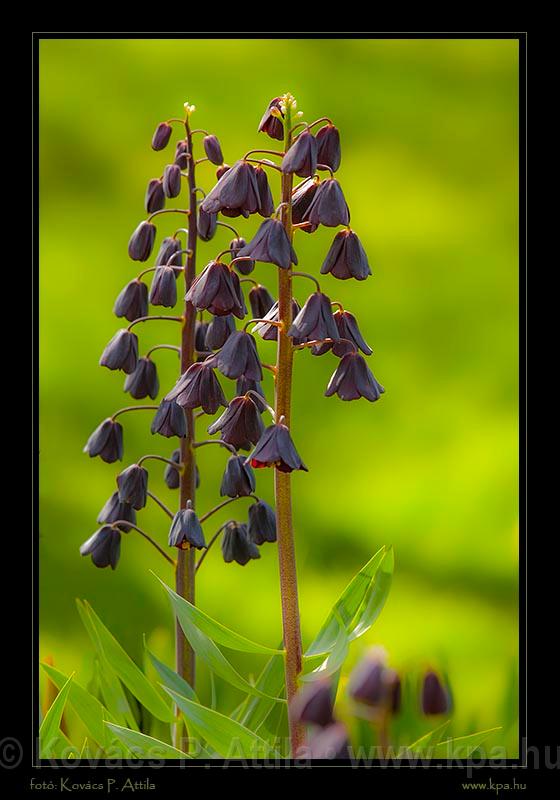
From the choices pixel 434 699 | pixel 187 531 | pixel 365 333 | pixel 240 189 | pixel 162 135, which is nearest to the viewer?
pixel 434 699

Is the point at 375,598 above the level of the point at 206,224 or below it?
below

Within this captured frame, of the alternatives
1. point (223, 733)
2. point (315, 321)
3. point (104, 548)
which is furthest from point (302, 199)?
point (223, 733)

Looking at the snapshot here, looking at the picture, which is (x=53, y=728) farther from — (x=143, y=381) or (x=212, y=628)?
(x=143, y=381)

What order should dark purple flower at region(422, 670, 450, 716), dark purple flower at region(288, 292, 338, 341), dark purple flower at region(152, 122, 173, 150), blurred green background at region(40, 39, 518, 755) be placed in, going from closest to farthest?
1. dark purple flower at region(422, 670, 450, 716)
2. dark purple flower at region(288, 292, 338, 341)
3. dark purple flower at region(152, 122, 173, 150)
4. blurred green background at region(40, 39, 518, 755)

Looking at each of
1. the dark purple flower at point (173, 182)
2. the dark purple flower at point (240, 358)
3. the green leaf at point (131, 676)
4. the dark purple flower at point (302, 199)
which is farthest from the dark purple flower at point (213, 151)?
the green leaf at point (131, 676)

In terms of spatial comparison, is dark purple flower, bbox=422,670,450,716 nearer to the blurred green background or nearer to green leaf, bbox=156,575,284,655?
green leaf, bbox=156,575,284,655

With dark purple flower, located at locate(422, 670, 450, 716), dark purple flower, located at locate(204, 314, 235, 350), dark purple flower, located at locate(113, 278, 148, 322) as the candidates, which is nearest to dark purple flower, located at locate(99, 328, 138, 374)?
dark purple flower, located at locate(113, 278, 148, 322)
